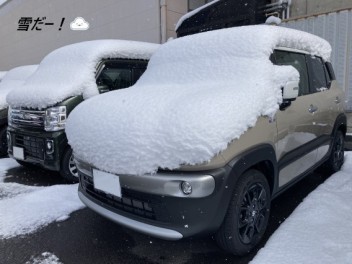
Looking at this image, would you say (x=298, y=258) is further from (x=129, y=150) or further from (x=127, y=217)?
(x=129, y=150)

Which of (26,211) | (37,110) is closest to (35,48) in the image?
(37,110)

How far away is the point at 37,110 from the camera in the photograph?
403 centimetres

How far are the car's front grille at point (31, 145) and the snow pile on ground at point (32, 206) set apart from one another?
412mm

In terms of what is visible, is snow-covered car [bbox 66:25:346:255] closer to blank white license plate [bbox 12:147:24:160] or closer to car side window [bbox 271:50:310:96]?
car side window [bbox 271:50:310:96]

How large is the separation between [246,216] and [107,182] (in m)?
1.05

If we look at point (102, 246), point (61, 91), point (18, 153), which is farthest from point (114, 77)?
point (102, 246)

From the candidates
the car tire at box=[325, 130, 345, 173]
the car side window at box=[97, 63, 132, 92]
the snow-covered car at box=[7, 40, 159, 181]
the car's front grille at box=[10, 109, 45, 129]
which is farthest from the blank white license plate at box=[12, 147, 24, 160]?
the car tire at box=[325, 130, 345, 173]

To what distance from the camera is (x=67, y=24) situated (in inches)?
557

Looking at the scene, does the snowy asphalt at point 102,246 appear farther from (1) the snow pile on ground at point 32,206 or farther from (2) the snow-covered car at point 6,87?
(2) the snow-covered car at point 6,87

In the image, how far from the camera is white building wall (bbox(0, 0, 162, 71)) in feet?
32.8

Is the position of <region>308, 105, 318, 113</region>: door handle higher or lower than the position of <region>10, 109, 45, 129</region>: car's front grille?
higher

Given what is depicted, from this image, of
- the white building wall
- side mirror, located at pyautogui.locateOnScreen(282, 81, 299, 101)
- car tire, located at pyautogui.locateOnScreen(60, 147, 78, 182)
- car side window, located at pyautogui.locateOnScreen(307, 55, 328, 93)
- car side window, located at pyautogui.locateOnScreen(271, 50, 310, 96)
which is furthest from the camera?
the white building wall

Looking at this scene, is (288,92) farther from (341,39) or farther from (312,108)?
(341,39)

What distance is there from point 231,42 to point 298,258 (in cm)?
191
